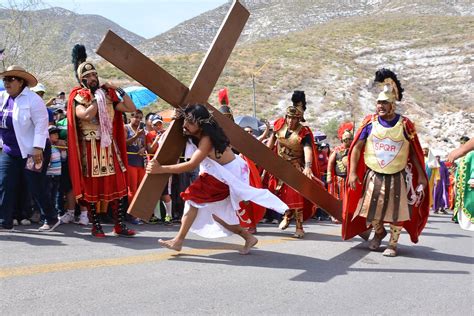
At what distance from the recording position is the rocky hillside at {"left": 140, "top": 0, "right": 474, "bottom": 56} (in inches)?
3280

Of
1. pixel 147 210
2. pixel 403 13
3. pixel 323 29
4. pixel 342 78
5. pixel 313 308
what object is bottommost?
pixel 313 308

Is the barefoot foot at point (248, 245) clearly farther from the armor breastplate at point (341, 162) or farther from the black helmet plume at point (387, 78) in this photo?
the armor breastplate at point (341, 162)

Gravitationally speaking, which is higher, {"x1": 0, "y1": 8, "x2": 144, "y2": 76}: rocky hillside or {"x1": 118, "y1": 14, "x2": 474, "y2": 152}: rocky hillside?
{"x1": 118, "y1": 14, "x2": 474, "y2": 152}: rocky hillside

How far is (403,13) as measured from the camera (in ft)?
270

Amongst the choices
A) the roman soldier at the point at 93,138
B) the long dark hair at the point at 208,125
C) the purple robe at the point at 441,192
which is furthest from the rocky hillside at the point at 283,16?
the long dark hair at the point at 208,125

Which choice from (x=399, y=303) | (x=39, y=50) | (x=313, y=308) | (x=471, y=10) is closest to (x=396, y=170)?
(x=399, y=303)

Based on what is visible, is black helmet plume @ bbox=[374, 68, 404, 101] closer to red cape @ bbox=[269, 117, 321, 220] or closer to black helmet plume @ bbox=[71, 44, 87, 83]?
red cape @ bbox=[269, 117, 321, 220]

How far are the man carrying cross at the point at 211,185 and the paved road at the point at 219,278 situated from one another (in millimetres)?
273

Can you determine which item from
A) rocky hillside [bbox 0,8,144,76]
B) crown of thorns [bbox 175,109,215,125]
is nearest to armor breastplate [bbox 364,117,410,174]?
crown of thorns [bbox 175,109,215,125]

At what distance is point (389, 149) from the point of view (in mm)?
7199

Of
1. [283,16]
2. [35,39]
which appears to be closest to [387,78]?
[35,39]

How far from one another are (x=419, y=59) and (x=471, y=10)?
37.0 m

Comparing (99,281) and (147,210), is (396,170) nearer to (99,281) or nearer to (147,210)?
(147,210)

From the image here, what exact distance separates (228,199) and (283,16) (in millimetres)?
92065
